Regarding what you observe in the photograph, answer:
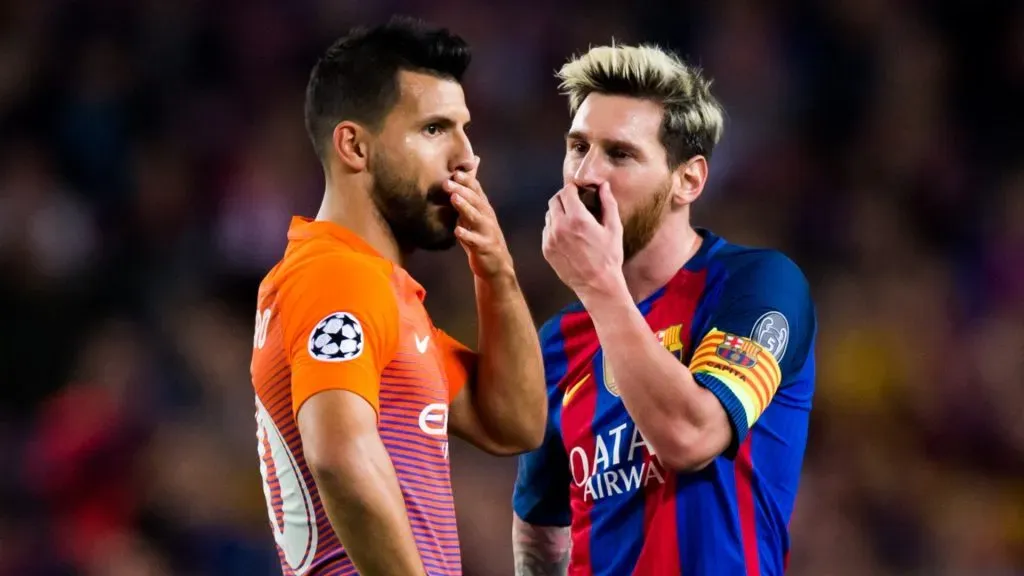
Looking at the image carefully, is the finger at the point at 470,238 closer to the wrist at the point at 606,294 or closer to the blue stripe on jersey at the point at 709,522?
the wrist at the point at 606,294

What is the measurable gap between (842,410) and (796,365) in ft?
11.1

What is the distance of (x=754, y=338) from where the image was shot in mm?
3580

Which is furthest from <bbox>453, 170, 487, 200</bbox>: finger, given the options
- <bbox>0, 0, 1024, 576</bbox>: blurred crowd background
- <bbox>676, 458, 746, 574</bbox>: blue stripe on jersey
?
<bbox>0, 0, 1024, 576</bbox>: blurred crowd background

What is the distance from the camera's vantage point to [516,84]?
8.73m

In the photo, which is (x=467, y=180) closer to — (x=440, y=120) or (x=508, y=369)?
(x=440, y=120)

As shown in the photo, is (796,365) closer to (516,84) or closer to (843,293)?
(843,293)

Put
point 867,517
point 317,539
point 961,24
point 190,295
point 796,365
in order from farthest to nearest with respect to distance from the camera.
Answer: point 961,24 < point 190,295 < point 867,517 < point 796,365 < point 317,539

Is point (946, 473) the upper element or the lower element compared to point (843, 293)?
lower

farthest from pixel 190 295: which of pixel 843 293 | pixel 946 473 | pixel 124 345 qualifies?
pixel 946 473

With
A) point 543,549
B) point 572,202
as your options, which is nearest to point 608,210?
point 572,202

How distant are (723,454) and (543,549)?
0.91 meters

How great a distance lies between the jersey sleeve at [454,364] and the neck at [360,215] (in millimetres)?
307

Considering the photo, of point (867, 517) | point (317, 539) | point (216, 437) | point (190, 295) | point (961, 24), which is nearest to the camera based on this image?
point (317, 539)

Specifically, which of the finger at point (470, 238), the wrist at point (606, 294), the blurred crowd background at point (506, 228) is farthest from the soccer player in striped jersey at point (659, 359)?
the blurred crowd background at point (506, 228)
